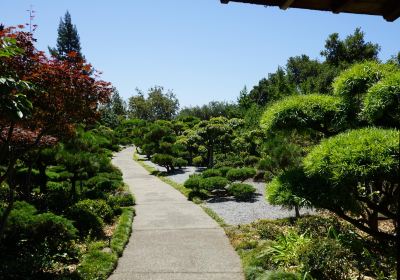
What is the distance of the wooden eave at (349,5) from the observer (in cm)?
237

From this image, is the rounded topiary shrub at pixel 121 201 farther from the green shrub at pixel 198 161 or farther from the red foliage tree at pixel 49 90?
the green shrub at pixel 198 161

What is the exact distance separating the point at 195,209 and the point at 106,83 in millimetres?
6437

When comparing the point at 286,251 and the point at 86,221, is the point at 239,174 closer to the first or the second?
Answer: the point at 86,221

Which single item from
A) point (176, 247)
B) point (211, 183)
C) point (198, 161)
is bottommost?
point (176, 247)

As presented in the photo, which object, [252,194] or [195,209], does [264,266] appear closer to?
[195,209]

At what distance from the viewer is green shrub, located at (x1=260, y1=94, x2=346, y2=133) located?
5.60m

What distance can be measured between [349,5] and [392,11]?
31cm

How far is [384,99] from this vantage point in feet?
15.2

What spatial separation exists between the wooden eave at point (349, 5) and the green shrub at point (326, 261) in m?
4.33

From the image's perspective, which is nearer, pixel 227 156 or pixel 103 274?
pixel 103 274

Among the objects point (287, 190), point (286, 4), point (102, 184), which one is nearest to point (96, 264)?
point (287, 190)

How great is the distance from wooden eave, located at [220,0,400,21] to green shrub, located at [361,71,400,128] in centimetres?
236

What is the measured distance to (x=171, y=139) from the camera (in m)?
26.6

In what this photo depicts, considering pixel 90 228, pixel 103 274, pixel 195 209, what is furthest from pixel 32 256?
pixel 195 209
